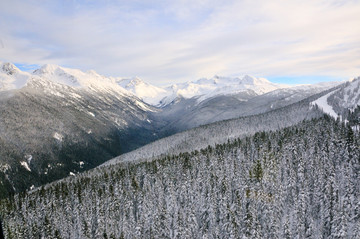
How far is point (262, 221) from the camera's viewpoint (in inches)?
2857

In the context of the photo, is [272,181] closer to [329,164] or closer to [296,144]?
[329,164]

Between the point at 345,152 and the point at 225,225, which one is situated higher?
the point at 345,152

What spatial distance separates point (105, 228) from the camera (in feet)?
→ 275

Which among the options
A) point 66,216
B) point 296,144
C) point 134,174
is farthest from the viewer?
point 134,174

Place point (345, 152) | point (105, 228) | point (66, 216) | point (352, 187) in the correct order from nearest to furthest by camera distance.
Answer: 1. point (352, 187)
2. point (105, 228)
3. point (345, 152)
4. point (66, 216)

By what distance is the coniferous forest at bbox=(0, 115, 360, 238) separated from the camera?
232 ft

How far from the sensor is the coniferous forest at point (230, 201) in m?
70.6

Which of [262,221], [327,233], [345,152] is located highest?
[345,152]

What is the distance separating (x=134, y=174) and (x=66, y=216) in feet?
123

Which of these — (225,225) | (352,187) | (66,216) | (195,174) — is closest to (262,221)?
(225,225)

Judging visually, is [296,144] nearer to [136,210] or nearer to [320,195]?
[320,195]

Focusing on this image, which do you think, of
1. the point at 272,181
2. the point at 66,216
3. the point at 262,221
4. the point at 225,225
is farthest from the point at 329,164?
the point at 66,216

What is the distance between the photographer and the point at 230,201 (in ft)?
296

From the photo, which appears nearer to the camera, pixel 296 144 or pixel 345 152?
pixel 345 152
